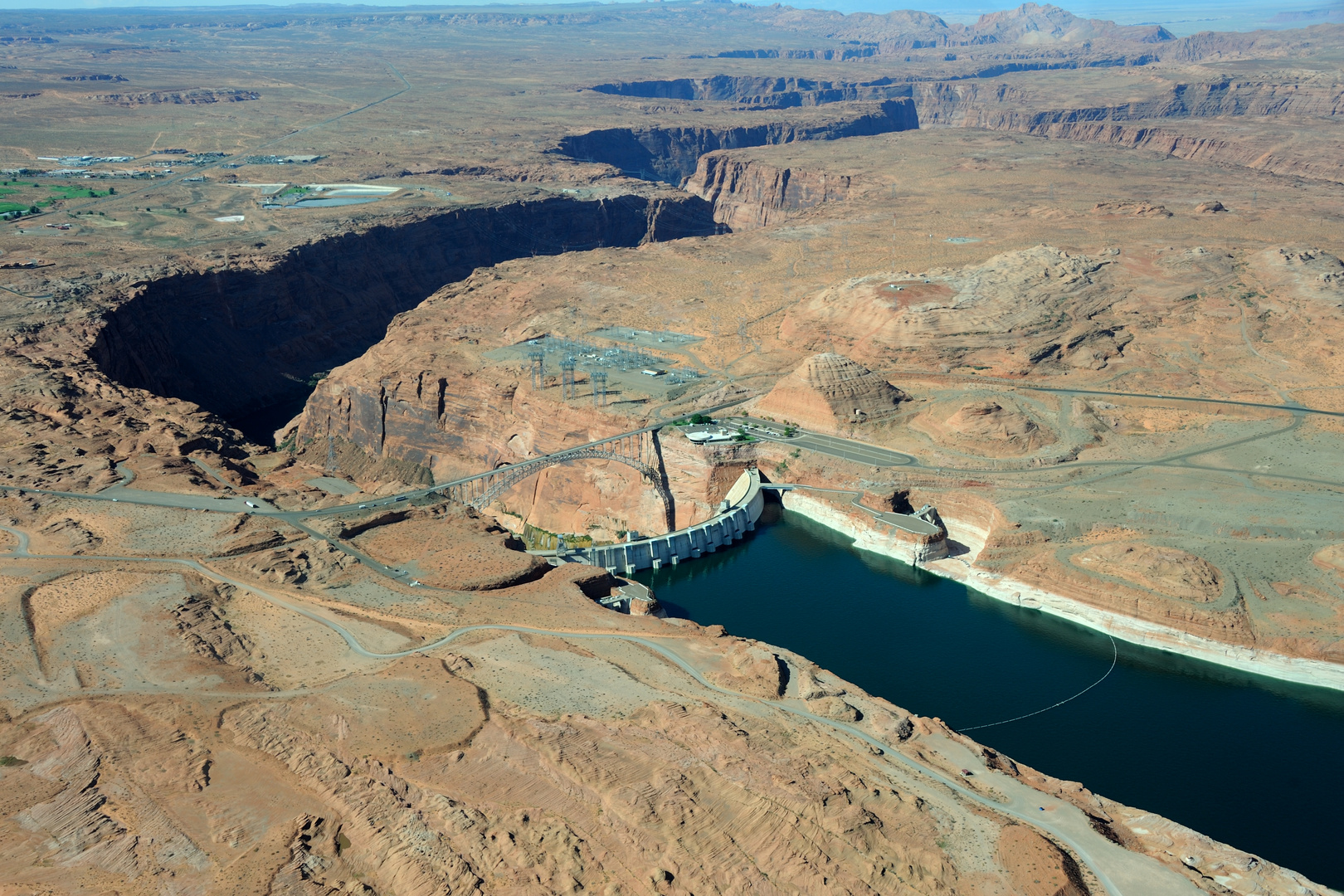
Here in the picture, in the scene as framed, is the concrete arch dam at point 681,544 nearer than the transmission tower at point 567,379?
Yes

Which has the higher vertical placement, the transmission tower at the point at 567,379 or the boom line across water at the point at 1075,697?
the transmission tower at the point at 567,379

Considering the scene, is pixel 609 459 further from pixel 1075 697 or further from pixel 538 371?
pixel 1075 697

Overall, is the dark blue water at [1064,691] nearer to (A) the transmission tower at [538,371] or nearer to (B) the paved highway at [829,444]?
(B) the paved highway at [829,444]

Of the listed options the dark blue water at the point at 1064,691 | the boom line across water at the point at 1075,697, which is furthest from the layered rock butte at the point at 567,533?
the dark blue water at the point at 1064,691

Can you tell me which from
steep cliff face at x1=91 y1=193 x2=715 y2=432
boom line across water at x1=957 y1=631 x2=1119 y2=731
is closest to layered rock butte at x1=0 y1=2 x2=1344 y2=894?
steep cliff face at x1=91 y1=193 x2=715 y2=432

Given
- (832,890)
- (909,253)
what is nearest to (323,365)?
(909,253)

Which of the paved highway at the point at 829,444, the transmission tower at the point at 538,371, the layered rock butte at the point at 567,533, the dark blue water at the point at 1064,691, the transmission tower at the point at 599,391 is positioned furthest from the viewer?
the transmission tower at the point at 538,371

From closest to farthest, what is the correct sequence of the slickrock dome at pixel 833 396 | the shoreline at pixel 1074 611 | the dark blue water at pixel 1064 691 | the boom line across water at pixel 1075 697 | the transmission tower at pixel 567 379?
1. the dark blue water at pixel 1064 691
2. the boom line across water at pixel 1075 697
3. the shoreline at pixel 1074 611
4. the slickrock dome at pixel 833 396
5. the transmission tower at pixel 567 379
